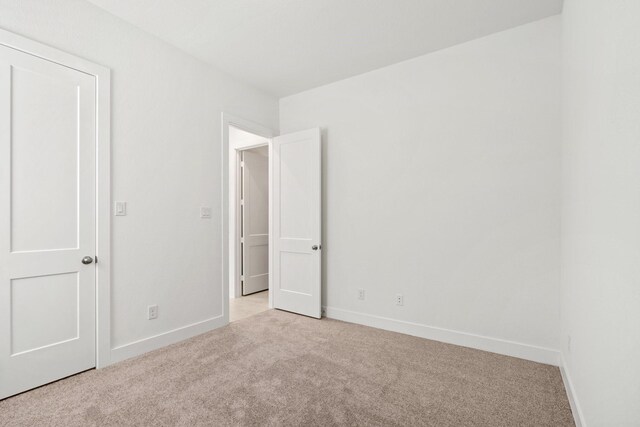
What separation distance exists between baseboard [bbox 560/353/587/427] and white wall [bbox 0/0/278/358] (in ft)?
9.77

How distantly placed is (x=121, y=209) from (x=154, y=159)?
20.8 inches

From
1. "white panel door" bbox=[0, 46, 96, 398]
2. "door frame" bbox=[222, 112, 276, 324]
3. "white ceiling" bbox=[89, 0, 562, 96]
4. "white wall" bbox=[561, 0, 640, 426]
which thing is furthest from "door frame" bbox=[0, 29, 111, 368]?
"white wall" bbox=[561, 0, 640, 426]

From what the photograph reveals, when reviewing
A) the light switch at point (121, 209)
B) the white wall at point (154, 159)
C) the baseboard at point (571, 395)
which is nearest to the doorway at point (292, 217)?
the white wall at point (154, 159)

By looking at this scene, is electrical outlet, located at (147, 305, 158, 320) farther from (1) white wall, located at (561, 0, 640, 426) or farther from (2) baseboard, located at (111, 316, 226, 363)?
(1) white wall, located at (561, 0, 640, 426)

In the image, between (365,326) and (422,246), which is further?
(365,326)

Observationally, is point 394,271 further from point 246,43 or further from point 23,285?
point 23,285

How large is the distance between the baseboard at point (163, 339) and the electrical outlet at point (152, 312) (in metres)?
0.17

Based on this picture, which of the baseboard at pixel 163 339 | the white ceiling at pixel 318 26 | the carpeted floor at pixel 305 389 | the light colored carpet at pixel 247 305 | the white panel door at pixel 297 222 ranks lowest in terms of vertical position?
the light colored carpet at pixel 247 305

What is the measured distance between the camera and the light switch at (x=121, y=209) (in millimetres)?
2508

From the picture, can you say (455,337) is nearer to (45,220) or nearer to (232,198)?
(45,220)

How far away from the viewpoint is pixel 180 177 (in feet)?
9.75

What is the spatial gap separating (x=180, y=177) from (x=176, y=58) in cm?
113

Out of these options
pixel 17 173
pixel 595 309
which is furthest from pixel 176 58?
pixel 595 309

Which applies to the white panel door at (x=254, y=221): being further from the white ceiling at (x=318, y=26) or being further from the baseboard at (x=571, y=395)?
the baseboard at (x=571, y=395)
